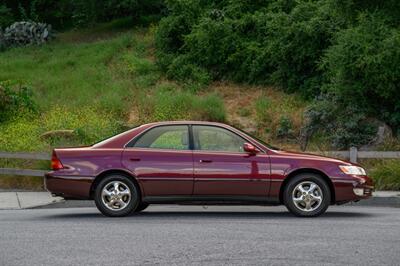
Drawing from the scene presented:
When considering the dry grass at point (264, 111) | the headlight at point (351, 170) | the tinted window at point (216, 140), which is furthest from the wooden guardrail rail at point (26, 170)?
the dry grass at point (264, 111)

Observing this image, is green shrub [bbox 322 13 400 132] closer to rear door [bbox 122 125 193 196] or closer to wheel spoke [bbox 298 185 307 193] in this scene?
wheel spoke [bbox 298 185 307 193]

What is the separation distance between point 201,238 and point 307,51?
2105cm

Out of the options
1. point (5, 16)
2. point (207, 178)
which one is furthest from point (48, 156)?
point (5, 16)

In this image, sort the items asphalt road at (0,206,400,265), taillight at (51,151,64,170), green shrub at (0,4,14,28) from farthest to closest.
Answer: green shrub at (0,4,14,28) < taillight at (51,151,64,170) < asphalt road at (0,206,400,265)

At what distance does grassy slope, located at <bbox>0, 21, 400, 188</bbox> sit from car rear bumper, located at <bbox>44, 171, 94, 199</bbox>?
812cm

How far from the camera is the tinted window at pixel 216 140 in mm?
12453

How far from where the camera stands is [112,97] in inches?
1208

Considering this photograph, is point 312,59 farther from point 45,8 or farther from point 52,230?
point 45,8

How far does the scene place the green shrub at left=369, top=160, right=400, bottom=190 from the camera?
677 inches

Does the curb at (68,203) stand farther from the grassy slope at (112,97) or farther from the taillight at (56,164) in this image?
the grassy slope at (112,97)

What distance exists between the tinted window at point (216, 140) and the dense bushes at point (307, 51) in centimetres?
1266

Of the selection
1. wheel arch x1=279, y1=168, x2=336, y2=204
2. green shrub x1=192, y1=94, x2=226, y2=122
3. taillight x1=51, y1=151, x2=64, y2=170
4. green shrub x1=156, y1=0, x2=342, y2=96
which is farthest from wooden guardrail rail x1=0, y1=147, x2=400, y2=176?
green shrub x1=156, y1=0, x2=342, y2=96

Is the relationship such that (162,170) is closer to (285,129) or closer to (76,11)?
(285,129)

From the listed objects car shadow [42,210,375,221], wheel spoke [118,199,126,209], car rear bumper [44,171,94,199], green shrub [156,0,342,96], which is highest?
green shrub [156,0,342,96]
